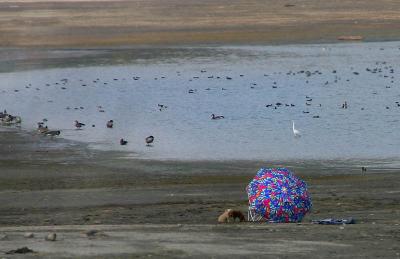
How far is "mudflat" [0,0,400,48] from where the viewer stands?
65.1 metres

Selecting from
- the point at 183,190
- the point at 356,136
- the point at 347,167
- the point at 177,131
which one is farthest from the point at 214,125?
the point at 183,190

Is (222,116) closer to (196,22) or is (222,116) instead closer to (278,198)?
(278,198)

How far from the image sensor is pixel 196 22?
76062 millimetres

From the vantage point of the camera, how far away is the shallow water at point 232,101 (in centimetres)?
2877

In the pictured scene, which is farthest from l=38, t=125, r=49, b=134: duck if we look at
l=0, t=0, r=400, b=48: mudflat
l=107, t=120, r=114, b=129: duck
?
l=0, t=0, r=400, b=48: mudflat

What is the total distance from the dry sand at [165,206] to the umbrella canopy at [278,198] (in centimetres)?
28

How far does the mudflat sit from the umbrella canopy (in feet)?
153

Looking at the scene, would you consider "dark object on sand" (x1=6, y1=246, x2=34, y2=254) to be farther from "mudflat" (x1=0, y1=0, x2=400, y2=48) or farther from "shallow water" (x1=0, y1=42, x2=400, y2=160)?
"mudflat" (x1=0, y1=0, x2=400, y2=48)

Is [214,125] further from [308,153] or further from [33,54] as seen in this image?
[33,54]

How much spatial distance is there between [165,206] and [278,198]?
3539mm

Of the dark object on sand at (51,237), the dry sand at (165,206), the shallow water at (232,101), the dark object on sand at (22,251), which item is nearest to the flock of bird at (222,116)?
the shallow water at (232,101)

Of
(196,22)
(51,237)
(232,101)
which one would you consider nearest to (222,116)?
(232,101)

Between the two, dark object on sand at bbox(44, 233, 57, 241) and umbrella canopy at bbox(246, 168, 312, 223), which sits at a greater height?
umbrella canopy at bbox(246, 168, 312, 223)

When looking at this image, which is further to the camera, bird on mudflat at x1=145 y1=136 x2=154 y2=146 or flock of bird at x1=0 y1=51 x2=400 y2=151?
flock of bird at x1=0 y1=51 x2=400 y2=151
